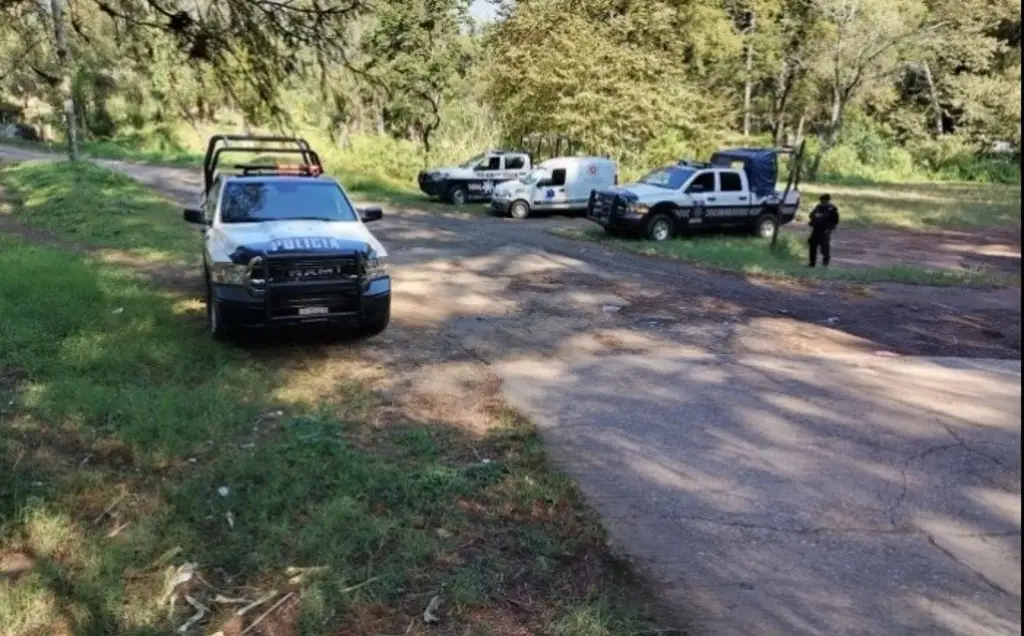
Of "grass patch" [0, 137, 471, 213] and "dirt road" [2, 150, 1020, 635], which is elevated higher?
"grass patch" [0, 137, 471, 213]

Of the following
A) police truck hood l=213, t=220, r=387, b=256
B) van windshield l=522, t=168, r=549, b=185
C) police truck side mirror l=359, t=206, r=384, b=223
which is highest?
van windshield l=522, t=168, r=549, b=185

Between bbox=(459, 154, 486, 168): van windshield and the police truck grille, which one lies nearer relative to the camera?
the police truck grille

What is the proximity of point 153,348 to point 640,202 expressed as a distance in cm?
1311

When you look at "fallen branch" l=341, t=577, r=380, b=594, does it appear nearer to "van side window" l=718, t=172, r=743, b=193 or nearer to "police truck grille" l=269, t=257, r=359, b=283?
"police truck grille" l=269, t=257, r=359, b=283

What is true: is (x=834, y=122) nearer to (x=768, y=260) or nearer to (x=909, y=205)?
(x=909, y=205)

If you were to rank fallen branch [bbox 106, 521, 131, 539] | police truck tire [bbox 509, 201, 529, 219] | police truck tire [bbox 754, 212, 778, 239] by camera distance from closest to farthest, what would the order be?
1. fallen branch [bbox 106, 521, 131, 539]
2. police truck tire [bbox 754, 212, 778, 239]
3. police truck tire [bbox 509, 201, 529, 219]

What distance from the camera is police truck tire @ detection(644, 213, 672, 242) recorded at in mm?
19562

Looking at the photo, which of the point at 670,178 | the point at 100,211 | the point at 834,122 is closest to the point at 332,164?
the point at 100,211

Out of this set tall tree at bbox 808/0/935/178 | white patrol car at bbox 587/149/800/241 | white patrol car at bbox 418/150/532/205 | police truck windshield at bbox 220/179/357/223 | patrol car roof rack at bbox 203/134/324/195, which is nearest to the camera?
tall tree at bbox 808/0/935/178

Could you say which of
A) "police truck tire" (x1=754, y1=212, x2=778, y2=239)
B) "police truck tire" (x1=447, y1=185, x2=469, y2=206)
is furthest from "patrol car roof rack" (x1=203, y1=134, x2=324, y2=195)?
"police truck tire" (x1=447, y1=185, x2=469, y2=206)

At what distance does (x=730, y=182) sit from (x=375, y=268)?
13.8m

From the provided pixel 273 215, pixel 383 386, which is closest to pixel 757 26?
pixel 383 386

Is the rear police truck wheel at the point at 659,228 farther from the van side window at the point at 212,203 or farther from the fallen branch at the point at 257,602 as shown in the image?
the fallen branch at the point at 257,602

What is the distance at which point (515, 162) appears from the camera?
91.2 ft
